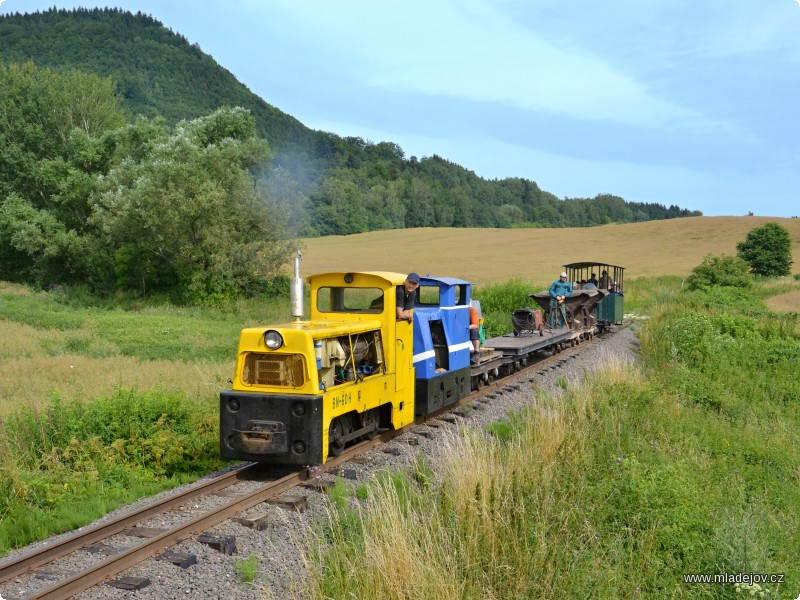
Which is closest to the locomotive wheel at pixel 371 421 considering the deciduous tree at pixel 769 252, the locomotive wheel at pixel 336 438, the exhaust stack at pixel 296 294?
the locomotive wheel at pixel 336 438

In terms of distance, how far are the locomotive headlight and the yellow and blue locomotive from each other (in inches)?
0.5

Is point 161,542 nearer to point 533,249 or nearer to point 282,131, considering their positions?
point 533,249

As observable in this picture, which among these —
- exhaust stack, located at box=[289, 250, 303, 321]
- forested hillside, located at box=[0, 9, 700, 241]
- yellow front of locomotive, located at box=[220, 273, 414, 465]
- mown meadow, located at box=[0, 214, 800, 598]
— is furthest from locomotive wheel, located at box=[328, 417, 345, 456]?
forested hillside, located at box=[0, 9, 700, 241]

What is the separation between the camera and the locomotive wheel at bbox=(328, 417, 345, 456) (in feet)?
30.1

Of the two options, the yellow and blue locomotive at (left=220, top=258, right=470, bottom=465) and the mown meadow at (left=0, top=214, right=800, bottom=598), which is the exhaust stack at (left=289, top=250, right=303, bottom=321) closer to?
the yellow and blue locomotive at (left=220, top=258, right=470, bottom=465)

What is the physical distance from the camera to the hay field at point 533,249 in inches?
2219

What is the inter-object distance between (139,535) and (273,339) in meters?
2.69

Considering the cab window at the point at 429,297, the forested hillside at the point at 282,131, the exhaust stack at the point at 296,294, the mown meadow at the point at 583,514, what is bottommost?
the mown meadow at the point at 583,514

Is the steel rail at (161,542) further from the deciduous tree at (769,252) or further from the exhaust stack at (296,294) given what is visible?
the deciduous tree at (769,252)

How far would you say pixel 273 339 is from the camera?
856 cm

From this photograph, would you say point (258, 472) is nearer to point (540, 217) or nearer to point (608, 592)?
point (608, 592)

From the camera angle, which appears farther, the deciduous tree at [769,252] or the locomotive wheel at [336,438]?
the deciduous tree at [769,252]

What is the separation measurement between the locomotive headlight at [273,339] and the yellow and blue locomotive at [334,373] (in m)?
0.01

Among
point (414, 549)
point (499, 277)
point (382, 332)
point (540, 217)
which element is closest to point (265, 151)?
point (499, 277)
